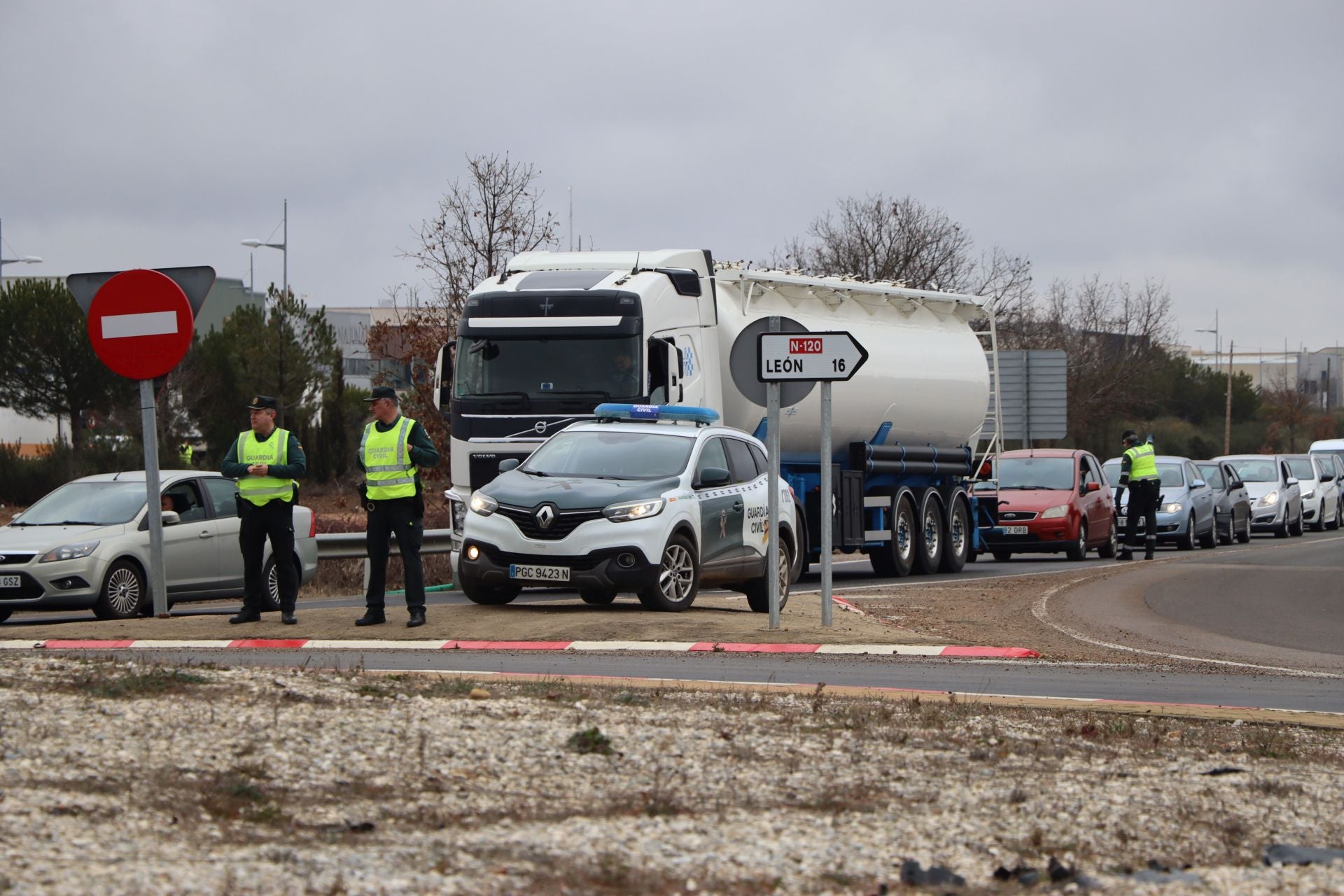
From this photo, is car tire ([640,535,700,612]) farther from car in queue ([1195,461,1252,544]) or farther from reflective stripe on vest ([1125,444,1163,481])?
car in queue ([1195,461,1252,544])

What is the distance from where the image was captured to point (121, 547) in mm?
16516

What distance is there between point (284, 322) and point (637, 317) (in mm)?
32992

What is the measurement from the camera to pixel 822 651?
479 inches

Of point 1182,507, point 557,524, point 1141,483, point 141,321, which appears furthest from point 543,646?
point 1182,507

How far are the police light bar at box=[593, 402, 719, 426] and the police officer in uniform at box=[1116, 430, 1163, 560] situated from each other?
13000 mm

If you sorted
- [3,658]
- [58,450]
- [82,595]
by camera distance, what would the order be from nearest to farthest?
[3,658]
[82,595]
[58,450]

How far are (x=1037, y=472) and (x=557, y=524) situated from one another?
598 inches

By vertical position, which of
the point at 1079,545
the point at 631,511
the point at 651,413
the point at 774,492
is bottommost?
the point at 1079,545

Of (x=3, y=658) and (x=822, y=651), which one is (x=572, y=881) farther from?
(x=822, y=651)

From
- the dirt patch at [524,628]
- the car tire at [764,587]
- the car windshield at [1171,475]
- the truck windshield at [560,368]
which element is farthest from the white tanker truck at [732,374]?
the car windshield at [1171,475]

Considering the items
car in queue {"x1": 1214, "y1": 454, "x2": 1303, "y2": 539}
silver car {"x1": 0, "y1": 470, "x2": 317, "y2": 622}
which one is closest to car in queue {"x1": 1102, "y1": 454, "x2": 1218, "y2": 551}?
car in queue {"x1": 1214, "y1": 454, "x2": 1303, "y2": 539}

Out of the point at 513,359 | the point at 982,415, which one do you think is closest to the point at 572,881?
the point at 513,359

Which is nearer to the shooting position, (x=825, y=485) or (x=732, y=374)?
(x=825, y=485)

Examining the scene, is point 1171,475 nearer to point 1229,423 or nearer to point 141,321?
point 141,321
